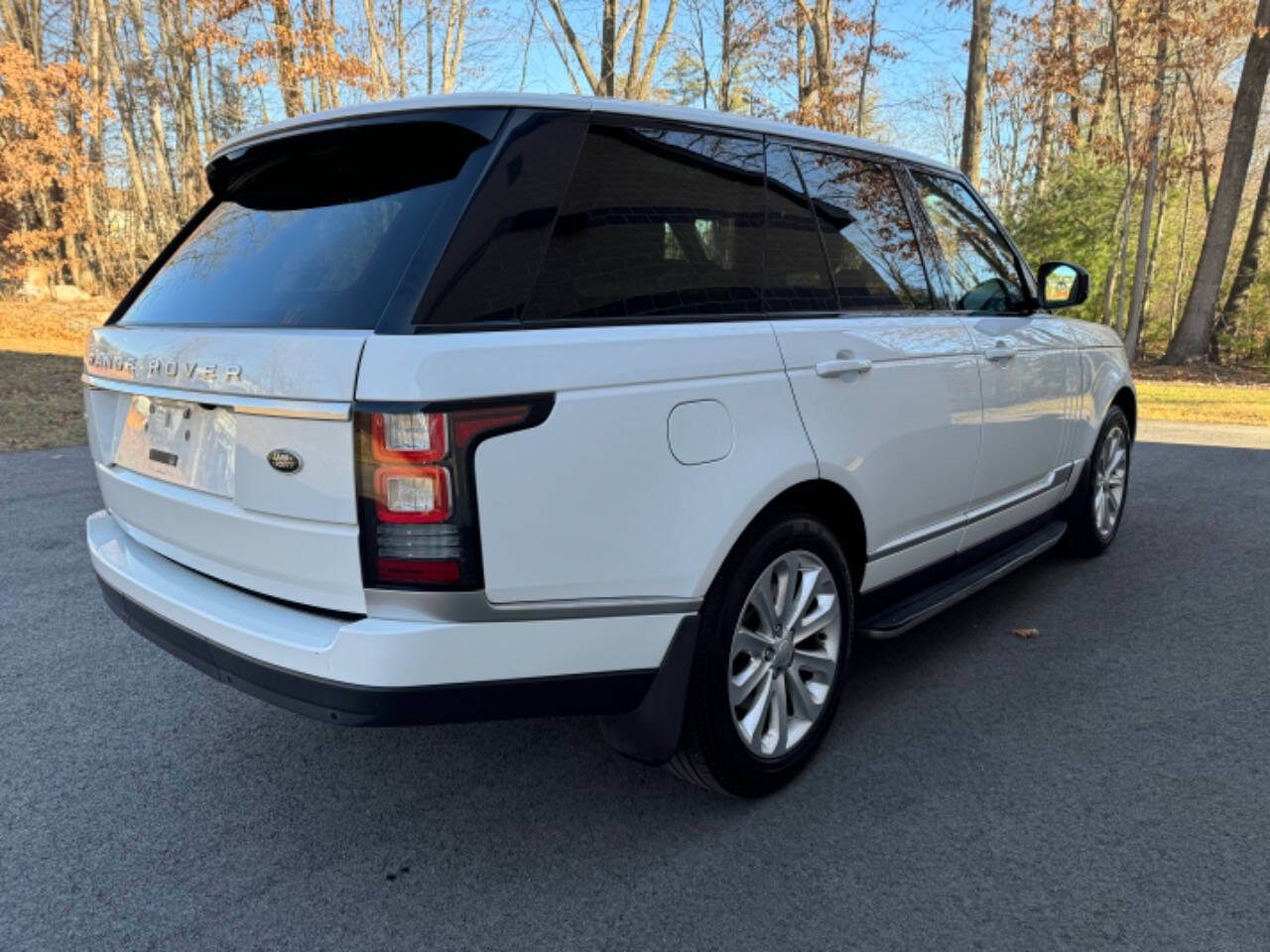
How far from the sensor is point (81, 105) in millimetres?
16578

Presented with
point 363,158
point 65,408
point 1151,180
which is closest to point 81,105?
point 65,408

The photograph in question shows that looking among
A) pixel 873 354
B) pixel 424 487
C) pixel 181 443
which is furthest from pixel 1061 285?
pixel 181 443

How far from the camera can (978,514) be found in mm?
3535

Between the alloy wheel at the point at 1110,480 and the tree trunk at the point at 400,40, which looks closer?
the alloy wheel at the point at 1110,480

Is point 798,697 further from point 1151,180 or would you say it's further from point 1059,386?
point 1151,180

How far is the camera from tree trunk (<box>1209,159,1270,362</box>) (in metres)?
17.5

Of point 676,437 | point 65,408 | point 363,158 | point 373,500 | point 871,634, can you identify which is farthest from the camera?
point 65,408

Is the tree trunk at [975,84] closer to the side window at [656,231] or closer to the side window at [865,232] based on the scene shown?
the side window at [865,232]

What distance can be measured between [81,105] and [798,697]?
1935 centimetres

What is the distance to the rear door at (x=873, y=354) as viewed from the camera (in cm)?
263

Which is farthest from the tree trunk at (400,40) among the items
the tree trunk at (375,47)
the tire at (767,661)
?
the tire at (767,661)

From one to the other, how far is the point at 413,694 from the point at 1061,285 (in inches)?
148

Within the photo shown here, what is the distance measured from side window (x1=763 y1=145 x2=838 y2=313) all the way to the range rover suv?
13 millimetres

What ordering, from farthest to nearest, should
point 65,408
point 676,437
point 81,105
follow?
point 81,105
point 65,408
point 676,437
